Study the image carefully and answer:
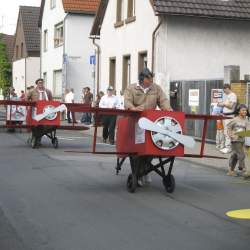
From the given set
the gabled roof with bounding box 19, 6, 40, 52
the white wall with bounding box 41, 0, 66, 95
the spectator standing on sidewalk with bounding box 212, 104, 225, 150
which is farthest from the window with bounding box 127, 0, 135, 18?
the gabled roof with bounding box 19, 6, 40, 52

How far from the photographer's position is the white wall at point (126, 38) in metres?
24.3

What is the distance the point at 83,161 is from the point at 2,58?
50.7 meters

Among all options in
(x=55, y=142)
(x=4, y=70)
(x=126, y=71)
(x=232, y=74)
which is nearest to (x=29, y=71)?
(x=4, y=70)

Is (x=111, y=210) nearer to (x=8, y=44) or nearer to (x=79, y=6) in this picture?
(x=79, y=6)

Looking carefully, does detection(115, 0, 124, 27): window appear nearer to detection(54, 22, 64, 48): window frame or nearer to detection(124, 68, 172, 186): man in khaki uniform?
detection(54, 22, 64, 48): window frame

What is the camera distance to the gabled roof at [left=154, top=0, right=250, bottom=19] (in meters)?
22.4

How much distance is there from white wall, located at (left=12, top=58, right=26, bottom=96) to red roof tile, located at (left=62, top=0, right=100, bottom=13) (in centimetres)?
1409

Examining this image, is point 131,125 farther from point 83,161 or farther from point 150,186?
point 83,161

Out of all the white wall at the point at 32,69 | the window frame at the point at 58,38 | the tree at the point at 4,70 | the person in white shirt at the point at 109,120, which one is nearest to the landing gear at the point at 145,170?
the person in white shirt at the point at 109,120

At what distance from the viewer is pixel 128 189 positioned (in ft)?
31.9

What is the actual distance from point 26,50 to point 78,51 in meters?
13.6

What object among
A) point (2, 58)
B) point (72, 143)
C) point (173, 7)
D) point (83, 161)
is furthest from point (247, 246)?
point (2, 58)

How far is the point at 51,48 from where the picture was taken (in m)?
39.7

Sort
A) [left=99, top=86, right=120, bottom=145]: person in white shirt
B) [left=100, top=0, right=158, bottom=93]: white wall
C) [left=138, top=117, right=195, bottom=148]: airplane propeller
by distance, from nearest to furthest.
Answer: [left=138, top=117, right=195, bottom=148]: airplane propeller < [left=99, top=86, right=120, bottom=145]: person in white shirt < [left=100, top=0, right=158, bottom=93]: white wall
